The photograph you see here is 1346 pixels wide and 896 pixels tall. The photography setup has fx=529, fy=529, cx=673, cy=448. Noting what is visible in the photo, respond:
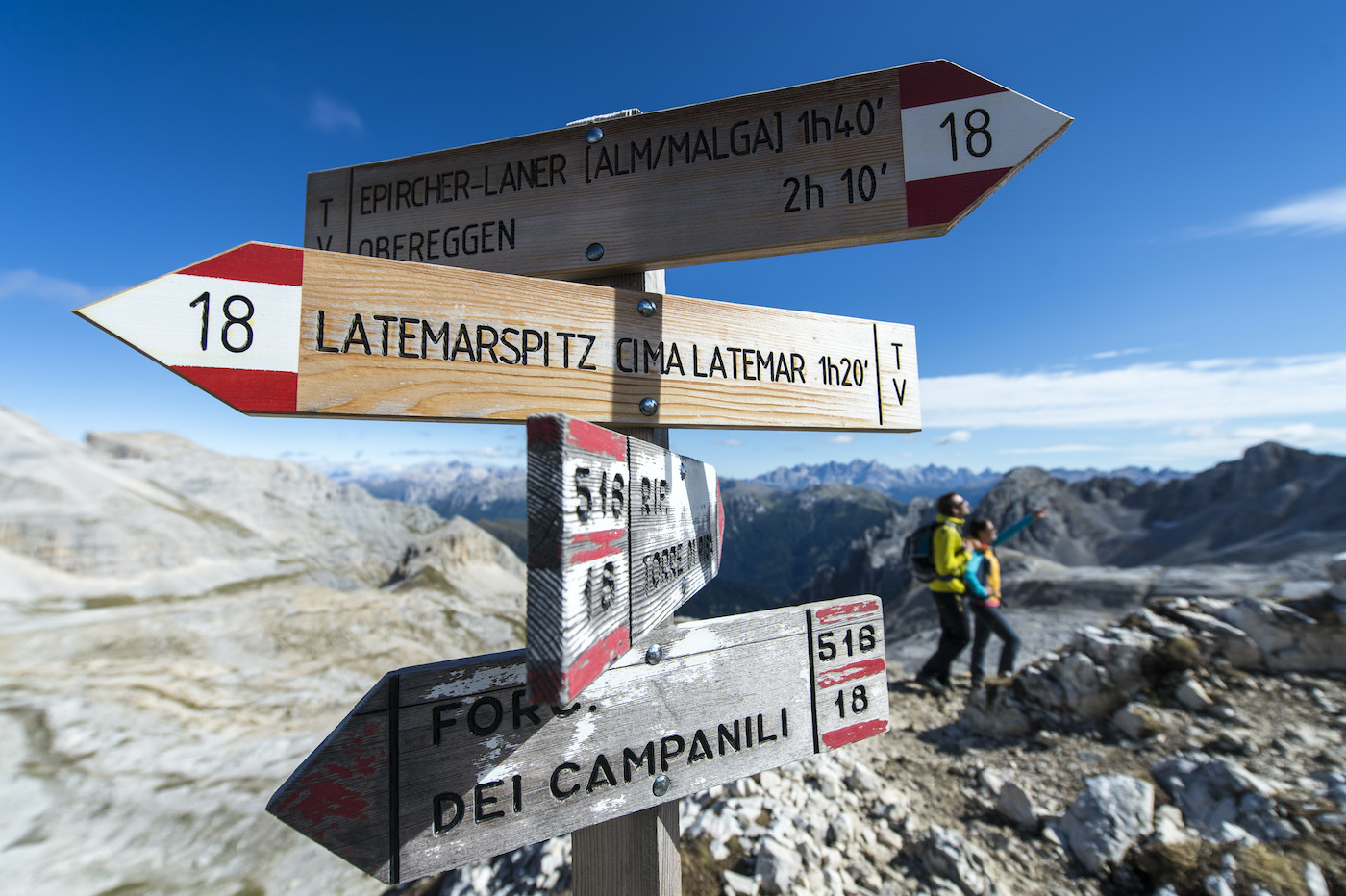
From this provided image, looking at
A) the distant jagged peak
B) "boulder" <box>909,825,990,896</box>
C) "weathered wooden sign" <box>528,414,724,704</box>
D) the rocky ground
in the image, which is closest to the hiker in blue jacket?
the rocky ground

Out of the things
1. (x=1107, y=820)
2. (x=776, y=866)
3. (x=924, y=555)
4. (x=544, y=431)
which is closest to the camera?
(x=544, y=431)

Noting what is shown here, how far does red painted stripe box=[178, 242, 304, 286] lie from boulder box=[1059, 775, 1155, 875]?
5.59 metres

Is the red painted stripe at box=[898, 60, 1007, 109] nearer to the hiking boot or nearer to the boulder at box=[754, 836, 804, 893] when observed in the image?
the boulder at box=[754, 836, 804, 893]

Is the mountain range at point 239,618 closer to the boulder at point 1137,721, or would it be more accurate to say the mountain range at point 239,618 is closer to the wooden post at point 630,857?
the boulder at point 1137,721

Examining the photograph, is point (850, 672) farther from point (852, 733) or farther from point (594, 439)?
point (594, 439)

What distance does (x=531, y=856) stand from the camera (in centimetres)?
403

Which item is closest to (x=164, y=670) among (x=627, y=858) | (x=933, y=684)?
(x=627, y=858)

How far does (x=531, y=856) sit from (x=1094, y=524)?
3404 inches

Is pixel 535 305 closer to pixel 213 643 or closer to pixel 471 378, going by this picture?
pixel 471 378

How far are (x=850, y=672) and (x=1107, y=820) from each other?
3561 millimetres

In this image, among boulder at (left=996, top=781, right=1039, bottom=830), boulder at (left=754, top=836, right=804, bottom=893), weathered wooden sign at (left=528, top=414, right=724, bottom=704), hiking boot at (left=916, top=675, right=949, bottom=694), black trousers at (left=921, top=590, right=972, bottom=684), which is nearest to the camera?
weathered wooden sign at (left=528, top=414, right=724, bottom=704)

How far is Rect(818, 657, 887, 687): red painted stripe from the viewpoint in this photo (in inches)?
78.4

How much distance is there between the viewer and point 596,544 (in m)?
1.15

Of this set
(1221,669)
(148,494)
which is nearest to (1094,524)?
(1221,669)
